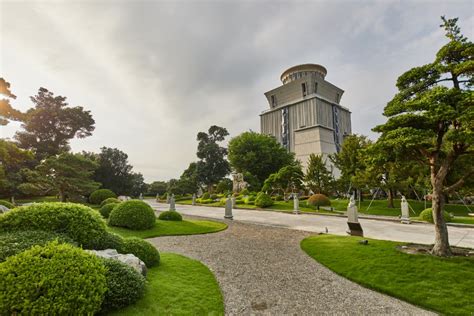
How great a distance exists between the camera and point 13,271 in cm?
294

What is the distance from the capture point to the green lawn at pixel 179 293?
392 cm

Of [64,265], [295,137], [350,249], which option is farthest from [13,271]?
[295,137]

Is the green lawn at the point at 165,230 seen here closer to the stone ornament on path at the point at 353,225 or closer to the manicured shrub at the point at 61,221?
the manicured shrub at the point at 61,221

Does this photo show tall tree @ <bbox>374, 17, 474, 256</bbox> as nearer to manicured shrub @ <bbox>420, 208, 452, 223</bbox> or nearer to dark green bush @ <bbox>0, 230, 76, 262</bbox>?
dark green bush @ <bbox>0, 230, 76, 262</bbox>

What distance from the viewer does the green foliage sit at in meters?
43.7

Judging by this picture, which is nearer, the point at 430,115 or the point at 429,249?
the point at 430,115

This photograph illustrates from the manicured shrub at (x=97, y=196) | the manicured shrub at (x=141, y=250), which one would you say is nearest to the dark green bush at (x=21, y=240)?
the manicured shrub at (x=141, y=250)

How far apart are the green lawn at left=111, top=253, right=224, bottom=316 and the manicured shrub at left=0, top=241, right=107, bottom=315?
0.85m

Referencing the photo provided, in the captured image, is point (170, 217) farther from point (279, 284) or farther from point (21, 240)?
point (21, 240)

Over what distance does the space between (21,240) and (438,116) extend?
9.37 meters

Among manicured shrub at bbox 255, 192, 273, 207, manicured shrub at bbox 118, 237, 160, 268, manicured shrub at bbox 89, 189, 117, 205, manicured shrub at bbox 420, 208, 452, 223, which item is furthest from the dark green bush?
manicured shrub at bbox 89, 189, 117, 205

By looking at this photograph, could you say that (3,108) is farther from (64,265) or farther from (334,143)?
(334,143)

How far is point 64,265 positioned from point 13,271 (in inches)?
21.8

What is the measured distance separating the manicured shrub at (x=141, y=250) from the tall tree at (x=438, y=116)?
7252mm
